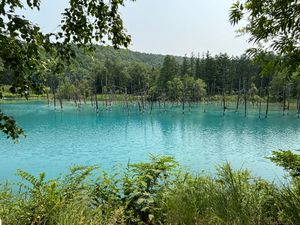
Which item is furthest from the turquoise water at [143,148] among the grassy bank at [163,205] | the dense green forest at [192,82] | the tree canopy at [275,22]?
the dense green forest at [192,82]

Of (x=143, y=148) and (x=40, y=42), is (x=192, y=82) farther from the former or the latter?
(x=40, y=42)

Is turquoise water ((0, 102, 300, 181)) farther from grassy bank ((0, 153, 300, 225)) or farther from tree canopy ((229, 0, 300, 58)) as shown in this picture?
tree canopy ((229, 0, 300, 58))

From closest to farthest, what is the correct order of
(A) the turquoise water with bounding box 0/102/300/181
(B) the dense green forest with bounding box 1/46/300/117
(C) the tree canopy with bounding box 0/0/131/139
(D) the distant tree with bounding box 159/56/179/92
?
(C) the tree canopy with bounding box 0/0/131/139 → (A) the turquoise water with bounding box 0/102/300/181 → (B) the dense green forest with bounding box 1/46/300/117 → (D) the distant tree with bounding box 159/56/179/92

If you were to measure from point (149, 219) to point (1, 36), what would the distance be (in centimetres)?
339

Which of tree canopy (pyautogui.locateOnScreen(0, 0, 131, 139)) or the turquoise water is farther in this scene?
the turquoise water

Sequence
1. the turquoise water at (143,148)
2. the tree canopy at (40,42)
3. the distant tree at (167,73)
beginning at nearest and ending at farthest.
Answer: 1. the tree canopy at (40,42)
2. the turquoise water at (143,148)
3. the distant tree at (167,73)

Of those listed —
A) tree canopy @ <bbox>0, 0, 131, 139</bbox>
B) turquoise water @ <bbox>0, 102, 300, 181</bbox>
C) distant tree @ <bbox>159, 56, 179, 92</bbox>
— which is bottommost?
turquoise water @ <bbox>0, 102, 300, 181</bbox>

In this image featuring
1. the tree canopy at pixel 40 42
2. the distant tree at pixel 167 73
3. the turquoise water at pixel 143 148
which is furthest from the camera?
the distant tree at pixel 167 73

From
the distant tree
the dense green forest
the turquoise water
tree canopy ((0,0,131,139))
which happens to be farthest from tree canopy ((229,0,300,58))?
the distant tree

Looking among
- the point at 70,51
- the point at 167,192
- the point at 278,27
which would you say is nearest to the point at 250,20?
the point at 278,27

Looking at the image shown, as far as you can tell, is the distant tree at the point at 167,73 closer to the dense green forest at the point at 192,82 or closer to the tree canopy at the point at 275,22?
the dense green forest at the point at 192,82

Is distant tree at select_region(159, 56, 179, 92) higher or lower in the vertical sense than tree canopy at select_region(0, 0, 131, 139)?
higher

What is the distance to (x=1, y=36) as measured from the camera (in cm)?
233

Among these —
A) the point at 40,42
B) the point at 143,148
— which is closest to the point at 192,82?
the point at 143,148
